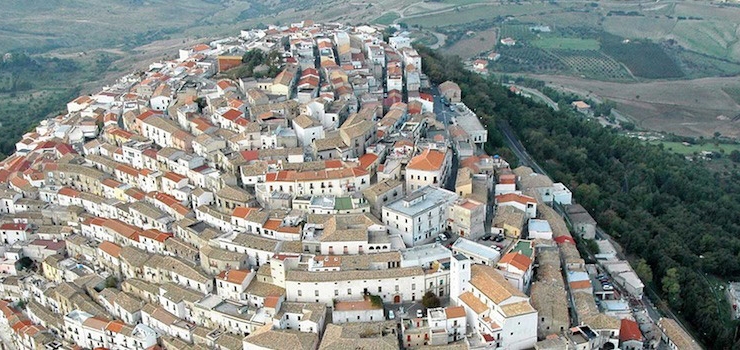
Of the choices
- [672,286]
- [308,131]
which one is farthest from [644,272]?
[308,131]

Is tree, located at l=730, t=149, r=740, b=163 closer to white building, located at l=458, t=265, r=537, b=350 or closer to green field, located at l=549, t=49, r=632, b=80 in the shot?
green field, located at l=549, t=49, r=632, b=80

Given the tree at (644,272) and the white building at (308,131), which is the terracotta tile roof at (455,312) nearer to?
the tree at (644,272)

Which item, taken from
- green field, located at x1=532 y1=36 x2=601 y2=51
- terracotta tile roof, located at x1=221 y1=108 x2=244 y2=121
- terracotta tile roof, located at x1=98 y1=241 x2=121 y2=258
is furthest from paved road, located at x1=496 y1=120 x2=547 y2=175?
green field, located at x1=532 y1=36 x2=601 y2=51

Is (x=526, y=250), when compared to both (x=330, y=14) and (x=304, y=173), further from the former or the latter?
(x=330, y=14)

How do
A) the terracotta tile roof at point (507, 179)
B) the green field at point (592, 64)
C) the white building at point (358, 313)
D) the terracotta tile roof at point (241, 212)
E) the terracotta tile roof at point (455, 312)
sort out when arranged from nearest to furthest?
1. the terracotta tile roof at point (455, 312)
2. the white building at point (358, 313)
3. the terracotta tile roof at point (241, 212)
4. the terracotta tile roof at point (507, 179)
5. the green field at point (592, 64)

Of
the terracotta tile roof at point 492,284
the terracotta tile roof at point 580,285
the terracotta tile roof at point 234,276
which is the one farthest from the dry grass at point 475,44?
the terracotta tile roof at point 492,284

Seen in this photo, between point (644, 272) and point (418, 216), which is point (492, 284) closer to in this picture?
point (418, 216)
